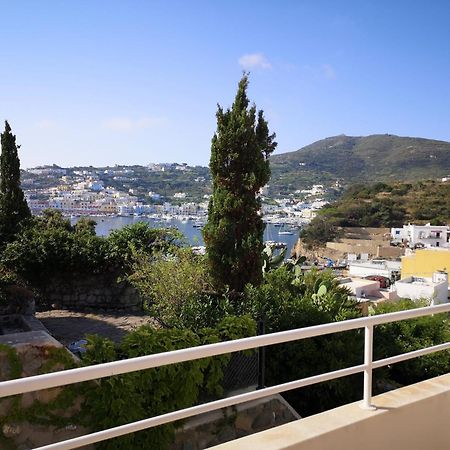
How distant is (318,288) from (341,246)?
183ft

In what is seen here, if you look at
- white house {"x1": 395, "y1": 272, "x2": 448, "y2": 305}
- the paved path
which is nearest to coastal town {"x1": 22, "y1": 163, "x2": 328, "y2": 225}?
the paved path

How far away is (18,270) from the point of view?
391 inches

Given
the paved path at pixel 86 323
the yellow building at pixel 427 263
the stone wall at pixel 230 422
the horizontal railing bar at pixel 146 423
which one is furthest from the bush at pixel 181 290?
the yellow building at pixel 427 263

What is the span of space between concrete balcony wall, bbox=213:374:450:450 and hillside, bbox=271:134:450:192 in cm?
8026

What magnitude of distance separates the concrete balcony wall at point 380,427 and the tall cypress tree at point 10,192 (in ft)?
33.9

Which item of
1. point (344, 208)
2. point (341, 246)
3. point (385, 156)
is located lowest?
point (341, 246)

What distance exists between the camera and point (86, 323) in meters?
8.67

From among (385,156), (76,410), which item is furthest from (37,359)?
(385,156)

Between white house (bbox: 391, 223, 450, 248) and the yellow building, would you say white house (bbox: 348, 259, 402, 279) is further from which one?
white house (bbox: 391, 223, 450, 248)

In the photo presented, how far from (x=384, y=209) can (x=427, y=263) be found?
142 ft

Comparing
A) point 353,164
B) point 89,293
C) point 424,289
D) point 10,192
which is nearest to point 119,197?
point 424,289

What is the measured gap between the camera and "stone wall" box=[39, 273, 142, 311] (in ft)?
33.3

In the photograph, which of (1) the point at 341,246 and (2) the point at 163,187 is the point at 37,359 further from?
(1) the point at 341,246

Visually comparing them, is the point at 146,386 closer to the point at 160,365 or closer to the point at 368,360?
the point at 368,360
